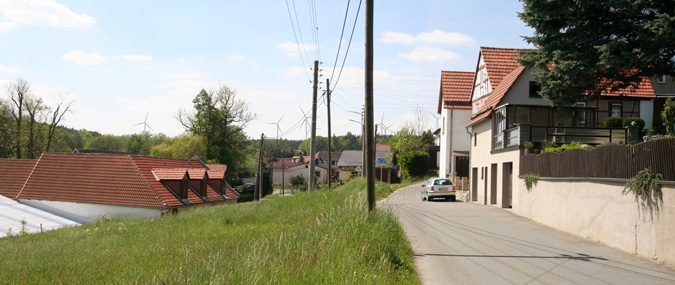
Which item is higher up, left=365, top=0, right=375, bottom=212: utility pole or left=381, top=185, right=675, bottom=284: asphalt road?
left=365, top=0, right=375, bottom=212: utility pole

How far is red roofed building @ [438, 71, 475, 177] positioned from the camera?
1790 inches

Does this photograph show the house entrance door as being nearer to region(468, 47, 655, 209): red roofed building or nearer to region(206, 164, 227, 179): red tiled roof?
region(468, 47, 655, 209): red roofed building

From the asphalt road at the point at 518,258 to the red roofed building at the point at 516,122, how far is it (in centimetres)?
673

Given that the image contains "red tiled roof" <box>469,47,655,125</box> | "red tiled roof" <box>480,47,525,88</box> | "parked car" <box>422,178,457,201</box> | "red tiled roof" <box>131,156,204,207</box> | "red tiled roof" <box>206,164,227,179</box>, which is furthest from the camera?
"red tiled roof" <box>206,164,227,179</box>

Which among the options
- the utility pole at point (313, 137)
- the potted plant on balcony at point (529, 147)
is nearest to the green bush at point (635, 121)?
the potted plant on balcony at point (529, 147)

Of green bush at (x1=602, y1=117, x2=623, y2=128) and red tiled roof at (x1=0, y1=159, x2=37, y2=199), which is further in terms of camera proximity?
red tiled roof at (x1=0, y1=159, x2=37, y2=199)

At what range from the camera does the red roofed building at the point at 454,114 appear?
45469 mm

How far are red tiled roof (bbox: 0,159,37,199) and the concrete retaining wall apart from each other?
142 feet

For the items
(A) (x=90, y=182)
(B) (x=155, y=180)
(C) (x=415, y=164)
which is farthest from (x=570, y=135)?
(A) (x=90, y=182)

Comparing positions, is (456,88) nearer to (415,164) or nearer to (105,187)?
(415,164)

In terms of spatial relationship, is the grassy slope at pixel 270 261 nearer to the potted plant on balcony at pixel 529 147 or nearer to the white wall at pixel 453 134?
the potted plant on balcony at pixel 529 147

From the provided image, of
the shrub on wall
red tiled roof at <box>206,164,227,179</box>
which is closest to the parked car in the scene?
the shrub on wall

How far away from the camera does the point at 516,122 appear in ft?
87.0

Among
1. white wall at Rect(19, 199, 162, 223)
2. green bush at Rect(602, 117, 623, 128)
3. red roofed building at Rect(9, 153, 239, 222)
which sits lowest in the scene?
white wall at Rect(19, 199, 162, 223)
